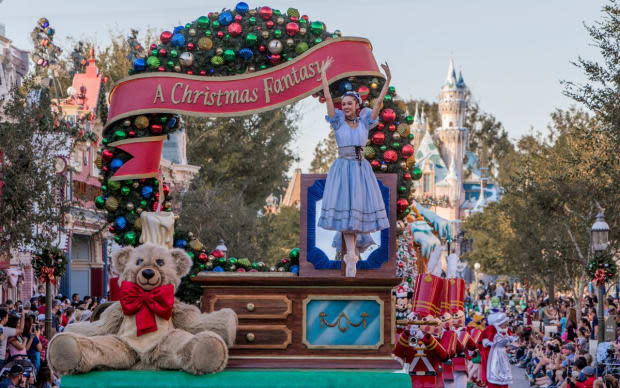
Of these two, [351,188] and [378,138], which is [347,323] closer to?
[351,188]

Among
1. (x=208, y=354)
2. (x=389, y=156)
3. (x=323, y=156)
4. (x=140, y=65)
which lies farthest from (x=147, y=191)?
(x=323, y=156)

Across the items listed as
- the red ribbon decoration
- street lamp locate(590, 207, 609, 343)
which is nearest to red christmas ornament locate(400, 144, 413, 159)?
street lamp locate(590, 207, 609, 343)

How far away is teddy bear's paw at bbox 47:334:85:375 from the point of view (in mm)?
9844

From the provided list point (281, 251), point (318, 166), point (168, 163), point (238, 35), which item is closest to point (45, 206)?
point (238, 35)

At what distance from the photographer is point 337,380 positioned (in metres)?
10.1

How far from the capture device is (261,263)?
47.6 feet

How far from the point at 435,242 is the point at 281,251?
33.8 meters

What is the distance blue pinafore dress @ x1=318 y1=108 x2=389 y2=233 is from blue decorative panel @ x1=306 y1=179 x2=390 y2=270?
0.54m

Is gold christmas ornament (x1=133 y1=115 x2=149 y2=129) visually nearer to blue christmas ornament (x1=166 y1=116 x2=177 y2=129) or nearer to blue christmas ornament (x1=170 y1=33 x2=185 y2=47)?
blue christmas ornament (x1=166 y1=116 x2=177 y2=129)

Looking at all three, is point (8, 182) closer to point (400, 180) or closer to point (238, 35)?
point (238, 35)

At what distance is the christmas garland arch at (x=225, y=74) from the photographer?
14789 mm

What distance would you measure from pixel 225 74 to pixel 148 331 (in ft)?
18.8

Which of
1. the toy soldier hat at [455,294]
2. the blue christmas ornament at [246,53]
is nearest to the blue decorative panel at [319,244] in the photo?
the blue christmas ornament at [246,53]

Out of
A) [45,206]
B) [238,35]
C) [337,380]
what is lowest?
[337,380]
